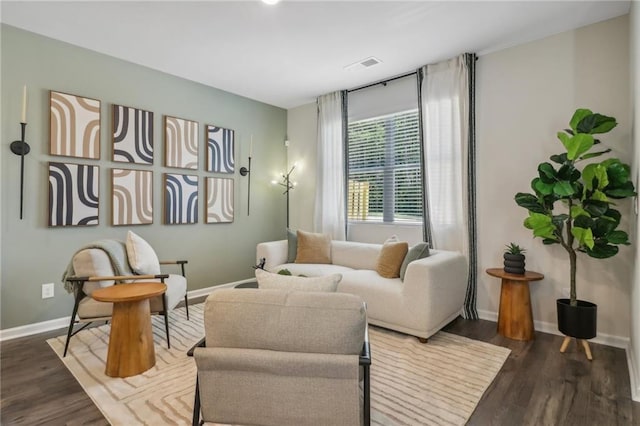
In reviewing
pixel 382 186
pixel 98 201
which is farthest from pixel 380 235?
pixel 98 201

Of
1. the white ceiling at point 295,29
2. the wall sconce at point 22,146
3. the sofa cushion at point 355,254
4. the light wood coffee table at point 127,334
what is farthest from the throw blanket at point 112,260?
the sofa cushion at point 355,254

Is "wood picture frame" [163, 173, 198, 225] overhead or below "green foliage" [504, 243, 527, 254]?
overhead

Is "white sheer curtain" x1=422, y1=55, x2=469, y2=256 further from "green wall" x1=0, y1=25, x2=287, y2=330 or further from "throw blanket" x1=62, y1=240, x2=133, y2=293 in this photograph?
"throw blanket" x1=62, y1=240, x2=133, y2=293

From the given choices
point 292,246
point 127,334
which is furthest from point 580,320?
point 127,334

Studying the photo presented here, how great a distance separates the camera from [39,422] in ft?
5.54

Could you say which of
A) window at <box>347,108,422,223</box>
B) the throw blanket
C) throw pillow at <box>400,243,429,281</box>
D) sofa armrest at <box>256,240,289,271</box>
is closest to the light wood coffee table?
the throw blanket

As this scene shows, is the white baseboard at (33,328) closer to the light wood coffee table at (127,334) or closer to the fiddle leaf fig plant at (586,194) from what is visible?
the light wood coffee table at (127,334)

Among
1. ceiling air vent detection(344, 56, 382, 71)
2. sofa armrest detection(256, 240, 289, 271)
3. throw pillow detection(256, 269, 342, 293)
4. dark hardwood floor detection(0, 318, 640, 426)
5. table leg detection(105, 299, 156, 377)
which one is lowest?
dark hardwood floor detection(0, 318, 640, 426)

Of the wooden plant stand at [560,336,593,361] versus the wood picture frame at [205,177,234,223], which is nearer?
the wooden plant stand at [560,336,593,361]

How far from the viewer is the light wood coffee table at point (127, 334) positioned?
6.98 ft

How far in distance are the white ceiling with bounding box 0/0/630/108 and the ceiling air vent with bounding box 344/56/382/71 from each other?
0.21 feet

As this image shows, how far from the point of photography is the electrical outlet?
2.96 metres

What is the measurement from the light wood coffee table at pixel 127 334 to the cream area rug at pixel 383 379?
73 mm

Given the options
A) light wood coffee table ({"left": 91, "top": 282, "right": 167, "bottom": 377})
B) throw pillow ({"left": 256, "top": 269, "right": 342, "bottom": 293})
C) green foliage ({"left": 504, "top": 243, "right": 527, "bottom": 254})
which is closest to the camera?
throw pillow ({"left": 256, "top": 269, "right": 342, "bottom": 293})
